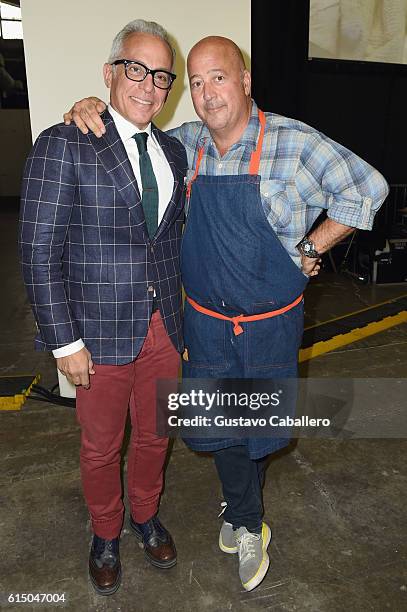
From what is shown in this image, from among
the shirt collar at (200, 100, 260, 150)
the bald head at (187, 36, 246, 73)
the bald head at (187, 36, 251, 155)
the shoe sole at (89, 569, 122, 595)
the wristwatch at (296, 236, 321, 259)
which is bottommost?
the shoe sole at (89, 569, 122, 595)

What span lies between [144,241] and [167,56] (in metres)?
0.59

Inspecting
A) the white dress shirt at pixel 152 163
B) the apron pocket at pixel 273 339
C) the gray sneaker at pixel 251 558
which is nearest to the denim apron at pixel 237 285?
the apron pocket at pixel 273 339

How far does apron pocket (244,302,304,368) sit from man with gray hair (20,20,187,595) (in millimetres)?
284

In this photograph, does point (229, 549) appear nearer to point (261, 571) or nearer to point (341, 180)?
point (261, 571)

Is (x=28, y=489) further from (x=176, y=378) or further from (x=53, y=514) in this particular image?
(x=176, y=378)

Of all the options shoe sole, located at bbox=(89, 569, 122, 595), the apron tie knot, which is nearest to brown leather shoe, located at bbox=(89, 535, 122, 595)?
shoe sole, located at bbox=(89, 569, 122, 595)

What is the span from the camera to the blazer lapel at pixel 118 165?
1.64 meters

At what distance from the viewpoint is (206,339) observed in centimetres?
193

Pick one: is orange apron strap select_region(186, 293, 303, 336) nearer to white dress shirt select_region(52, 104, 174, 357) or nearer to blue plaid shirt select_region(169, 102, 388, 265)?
blue plaid shirt select_region(169, 102, 388, 265)

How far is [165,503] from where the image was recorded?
245 centimetres

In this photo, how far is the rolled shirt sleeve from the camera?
1727 mm

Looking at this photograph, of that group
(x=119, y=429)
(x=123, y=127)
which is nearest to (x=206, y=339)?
(x=119, y=429)

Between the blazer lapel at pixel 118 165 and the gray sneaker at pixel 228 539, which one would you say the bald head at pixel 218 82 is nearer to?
the blazer lapel at pixel 118 165

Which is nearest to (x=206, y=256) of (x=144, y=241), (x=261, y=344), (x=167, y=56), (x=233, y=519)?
(x=144, y=241)
